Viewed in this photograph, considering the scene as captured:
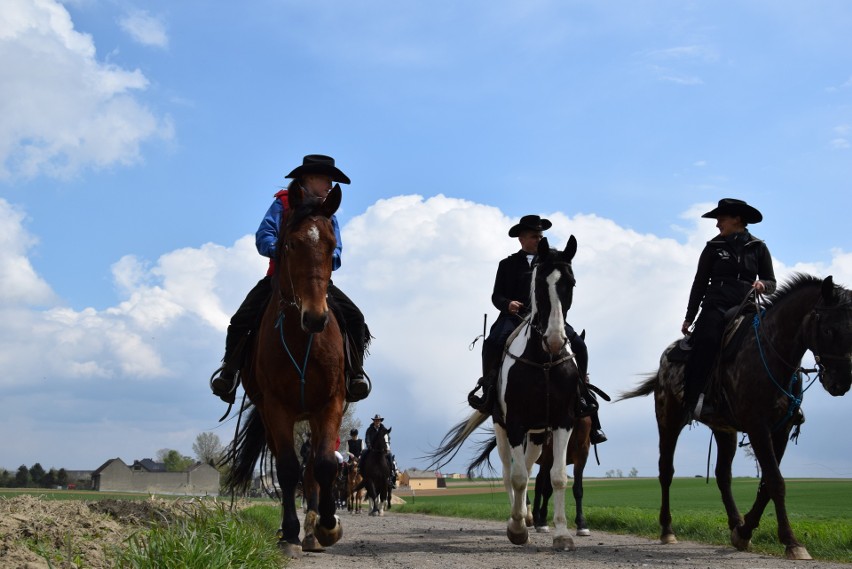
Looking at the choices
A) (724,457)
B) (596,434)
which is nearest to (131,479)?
(596,434)

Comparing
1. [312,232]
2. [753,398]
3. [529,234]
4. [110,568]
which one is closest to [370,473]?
[529,234]

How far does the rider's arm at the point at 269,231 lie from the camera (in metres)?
9.54

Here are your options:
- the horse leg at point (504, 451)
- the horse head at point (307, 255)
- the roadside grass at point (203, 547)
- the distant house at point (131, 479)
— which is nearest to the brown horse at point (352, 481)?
the horse leg at point (504, 451)

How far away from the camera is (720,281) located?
12.1 m

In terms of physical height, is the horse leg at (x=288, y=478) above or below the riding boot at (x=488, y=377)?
below

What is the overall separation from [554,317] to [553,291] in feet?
1.02

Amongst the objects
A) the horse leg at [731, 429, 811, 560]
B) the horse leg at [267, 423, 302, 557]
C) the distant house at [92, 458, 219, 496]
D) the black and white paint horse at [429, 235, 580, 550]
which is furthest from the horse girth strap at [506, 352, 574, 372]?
the distant house at [92, 458, 219, 496]

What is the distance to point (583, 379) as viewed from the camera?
40.0ft

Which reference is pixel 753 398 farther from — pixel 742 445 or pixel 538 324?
pixel 538 324

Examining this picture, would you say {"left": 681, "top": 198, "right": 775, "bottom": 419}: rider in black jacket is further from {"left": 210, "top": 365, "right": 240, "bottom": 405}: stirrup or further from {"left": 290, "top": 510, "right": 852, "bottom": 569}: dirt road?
{"left": 210, "top": 365, "right": 240, "bottom": 405}: stirrup

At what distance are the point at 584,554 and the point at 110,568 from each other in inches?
243

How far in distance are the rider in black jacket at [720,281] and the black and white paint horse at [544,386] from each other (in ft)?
5.75

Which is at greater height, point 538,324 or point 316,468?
point 538,324

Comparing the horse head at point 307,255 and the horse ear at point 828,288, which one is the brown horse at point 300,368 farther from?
the horse ear at point 828,288
